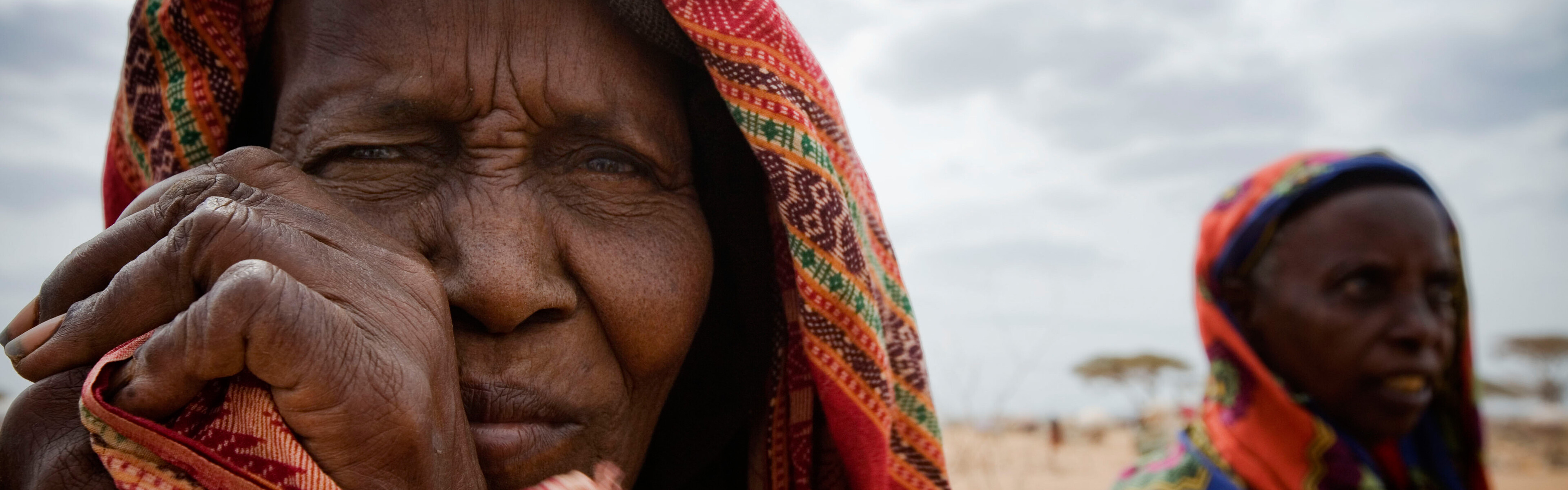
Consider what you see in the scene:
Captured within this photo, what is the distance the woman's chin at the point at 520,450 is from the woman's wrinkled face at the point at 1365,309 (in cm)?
268

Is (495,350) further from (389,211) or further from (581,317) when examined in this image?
(389,211)

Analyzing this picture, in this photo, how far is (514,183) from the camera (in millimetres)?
1701

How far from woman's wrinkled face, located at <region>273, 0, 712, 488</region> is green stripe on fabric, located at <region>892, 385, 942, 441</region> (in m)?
0.59

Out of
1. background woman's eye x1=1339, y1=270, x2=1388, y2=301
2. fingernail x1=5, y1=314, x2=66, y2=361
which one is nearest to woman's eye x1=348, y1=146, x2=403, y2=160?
fingernail x1=5, y1=314, x2=66, y2=361

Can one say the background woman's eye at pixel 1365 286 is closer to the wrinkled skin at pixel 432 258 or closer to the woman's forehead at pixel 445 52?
the wrinkled skin at pixel 432 258

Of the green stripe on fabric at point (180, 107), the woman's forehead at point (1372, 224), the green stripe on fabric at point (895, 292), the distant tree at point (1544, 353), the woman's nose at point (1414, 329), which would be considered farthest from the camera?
the distant tree at point (1544, 353)

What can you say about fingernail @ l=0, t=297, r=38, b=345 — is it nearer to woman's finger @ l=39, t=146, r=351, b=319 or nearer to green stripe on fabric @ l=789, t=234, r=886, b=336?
woman's finger @ l=39, t=146, r=351, b=319

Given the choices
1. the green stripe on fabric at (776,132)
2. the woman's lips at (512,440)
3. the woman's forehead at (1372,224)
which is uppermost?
the green stripe on fabric at (776,132)

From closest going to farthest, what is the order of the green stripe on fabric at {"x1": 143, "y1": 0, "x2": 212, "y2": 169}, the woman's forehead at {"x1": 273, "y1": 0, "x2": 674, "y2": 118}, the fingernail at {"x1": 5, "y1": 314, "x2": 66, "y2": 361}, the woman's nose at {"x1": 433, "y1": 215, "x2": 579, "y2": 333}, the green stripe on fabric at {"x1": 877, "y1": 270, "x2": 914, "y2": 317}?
the fingernail at {"x1": 5, "y1": 314, "x2": 66, "y2": 361} < the woman's nose at {"x1": 433, "y1": 215, "x2": 579, "y2": 333} < the woman's forehead at {"x1": 273, "y1": 0, "x2": 674, "y2": 118} < the green stripe on fabric at {"x1": 143, "y1": 0, "x2": 212, "y2": 169} < the green stripe on fabric at {"x1": 877, "y1": 270, "x2": 914, "y2": 317}

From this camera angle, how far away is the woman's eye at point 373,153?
1694 mm

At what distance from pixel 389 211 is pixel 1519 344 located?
46.6 meters

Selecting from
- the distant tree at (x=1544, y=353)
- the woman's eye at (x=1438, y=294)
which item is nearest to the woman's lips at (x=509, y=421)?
the woman's eye at (x=1438, y=294)

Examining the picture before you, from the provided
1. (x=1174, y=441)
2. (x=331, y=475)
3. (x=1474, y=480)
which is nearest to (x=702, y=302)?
(x=331, y=475)

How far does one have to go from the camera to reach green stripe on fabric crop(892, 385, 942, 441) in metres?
2.22
